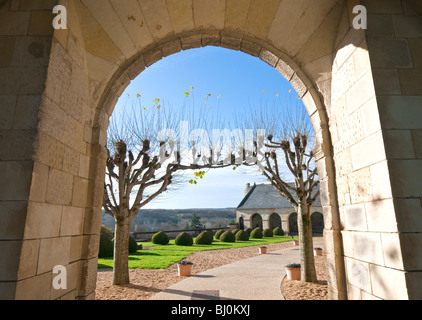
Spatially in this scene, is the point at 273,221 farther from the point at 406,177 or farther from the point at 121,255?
the point at 406,177

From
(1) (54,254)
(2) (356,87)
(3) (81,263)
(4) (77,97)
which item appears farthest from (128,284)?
(2) (356,87)

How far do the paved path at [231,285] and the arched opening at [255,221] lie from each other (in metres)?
20.0

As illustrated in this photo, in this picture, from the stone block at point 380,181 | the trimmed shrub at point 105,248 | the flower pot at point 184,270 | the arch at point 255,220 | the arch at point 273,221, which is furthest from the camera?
the arch at point 255,220

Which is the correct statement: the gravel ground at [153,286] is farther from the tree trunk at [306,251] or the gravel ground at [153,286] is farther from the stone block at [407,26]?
the stone block at [407,26]

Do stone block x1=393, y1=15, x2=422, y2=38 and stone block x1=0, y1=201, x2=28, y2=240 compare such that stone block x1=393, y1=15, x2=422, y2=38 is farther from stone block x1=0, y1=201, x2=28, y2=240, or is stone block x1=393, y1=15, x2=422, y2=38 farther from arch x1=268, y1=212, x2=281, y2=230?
arch x1=268, y1=212, x2=281, y2=230

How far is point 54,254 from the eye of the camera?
2148 millimetres

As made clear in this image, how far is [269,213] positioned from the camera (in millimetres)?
26828

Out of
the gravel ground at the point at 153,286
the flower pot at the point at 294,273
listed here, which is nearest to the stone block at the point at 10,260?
the gravel ground at the point at 153,286

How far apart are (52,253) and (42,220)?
334 millimetres

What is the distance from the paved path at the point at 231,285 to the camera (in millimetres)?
5027

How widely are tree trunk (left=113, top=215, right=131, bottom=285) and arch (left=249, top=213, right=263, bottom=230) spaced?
74.7 feet

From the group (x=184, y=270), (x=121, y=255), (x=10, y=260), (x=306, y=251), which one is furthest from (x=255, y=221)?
(x=10, y=260)
